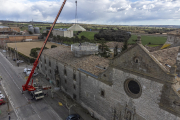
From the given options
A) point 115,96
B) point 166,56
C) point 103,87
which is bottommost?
point 115,96

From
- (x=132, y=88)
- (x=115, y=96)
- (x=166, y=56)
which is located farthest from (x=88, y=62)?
(x=166, y=56)

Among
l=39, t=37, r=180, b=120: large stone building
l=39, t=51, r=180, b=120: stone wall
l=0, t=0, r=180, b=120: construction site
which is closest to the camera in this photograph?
l=39, t=37, r=180, b=120: large stone building

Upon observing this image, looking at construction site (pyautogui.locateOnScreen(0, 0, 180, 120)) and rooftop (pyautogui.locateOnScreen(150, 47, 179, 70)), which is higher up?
rooftop (pyautogui.locateOnScreen(150, 47, 179, 70))

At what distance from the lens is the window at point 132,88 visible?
17366 millimetres

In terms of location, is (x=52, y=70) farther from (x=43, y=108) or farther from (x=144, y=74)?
(x=144, y=74)

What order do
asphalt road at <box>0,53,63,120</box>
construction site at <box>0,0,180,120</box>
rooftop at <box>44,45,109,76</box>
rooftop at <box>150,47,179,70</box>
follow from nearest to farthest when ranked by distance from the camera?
construction site at <box>0,0,180,120</box>
rooftop at <box>150,47,179,70</box>
asphalt road at <box>0,53,63,120</box>
rooftop at <box>44,45,109,76</box>

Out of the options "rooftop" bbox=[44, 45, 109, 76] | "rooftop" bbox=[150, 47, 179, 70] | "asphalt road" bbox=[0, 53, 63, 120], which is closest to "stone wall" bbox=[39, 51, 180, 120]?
"rooftop" bbox=[44, 45, 109, 76]

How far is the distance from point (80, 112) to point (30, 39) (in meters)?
115

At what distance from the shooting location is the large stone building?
48.2 ft

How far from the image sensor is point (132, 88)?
1817cm

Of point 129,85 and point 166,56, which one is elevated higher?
point 166,56

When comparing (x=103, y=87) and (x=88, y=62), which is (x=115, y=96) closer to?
(x=103, y=87)

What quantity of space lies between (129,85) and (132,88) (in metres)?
0.59

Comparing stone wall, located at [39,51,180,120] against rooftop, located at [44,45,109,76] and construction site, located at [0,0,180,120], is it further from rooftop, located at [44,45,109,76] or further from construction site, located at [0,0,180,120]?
rooftop, located at [44,45,109,76]
